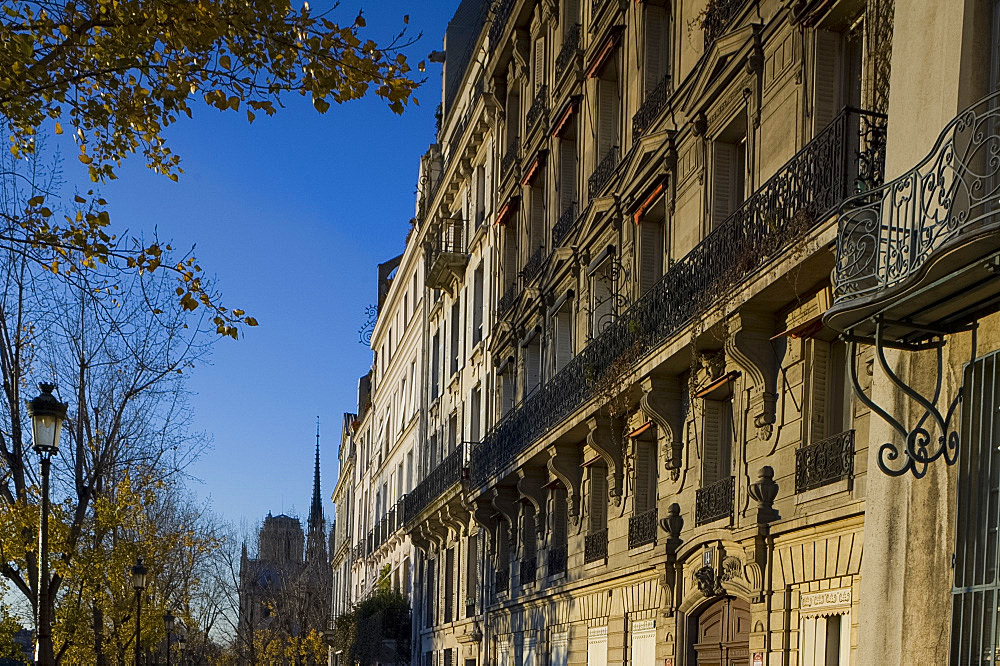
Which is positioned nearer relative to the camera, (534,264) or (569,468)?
(569,468)

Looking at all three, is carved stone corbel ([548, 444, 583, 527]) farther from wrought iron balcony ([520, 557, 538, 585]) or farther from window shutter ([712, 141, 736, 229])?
window shutter ([712, 141, 736, 229])

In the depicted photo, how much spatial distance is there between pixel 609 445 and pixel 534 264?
7.36m

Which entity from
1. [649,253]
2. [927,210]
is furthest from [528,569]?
[927,210]

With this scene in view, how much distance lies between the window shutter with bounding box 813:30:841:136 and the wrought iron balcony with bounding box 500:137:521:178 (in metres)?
15.5

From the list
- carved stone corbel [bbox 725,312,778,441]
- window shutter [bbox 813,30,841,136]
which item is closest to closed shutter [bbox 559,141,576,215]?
carved stone corbel [bbox 725,312,778,441]

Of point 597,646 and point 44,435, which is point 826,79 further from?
point 597,646

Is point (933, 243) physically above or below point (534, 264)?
below

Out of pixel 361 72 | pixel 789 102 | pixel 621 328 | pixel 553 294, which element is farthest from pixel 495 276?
pixel 361 72

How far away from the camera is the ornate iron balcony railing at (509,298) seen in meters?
27.3

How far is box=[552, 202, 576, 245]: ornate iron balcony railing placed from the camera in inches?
895

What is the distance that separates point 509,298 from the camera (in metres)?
27.8

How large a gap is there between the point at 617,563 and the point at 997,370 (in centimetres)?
1157

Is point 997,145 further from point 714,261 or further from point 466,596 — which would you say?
point 466,596

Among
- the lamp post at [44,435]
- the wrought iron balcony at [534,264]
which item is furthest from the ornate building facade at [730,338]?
the lamp post at [44,435]
